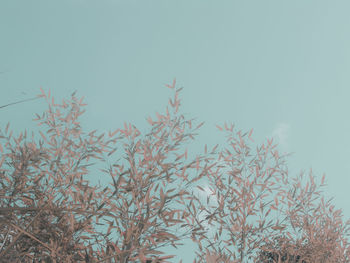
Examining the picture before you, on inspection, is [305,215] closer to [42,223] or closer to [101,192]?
[101,192]

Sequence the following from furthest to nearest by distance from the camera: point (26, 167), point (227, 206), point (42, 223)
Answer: point (227, 206), point (26, 167), point (42, 223)

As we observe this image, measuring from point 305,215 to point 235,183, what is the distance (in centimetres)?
163

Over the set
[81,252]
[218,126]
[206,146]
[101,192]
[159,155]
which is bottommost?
[81,252]

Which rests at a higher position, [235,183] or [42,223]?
[235,183]

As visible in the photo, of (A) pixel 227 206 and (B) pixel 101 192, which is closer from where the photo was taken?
(B) pixel 101 192

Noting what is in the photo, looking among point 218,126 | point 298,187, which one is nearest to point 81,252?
point 218,126

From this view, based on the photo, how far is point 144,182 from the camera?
303 cm

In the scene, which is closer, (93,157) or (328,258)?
(93,157)

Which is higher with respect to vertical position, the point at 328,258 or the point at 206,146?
the point at 206,146

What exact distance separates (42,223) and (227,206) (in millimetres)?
2164

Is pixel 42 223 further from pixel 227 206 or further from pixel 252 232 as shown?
pixel 252 232

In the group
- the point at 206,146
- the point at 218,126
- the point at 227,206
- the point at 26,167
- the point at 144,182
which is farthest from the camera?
the point at 218,126

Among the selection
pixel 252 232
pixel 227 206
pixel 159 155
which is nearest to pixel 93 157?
pixel 159 155

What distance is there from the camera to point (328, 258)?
5.27 metres
